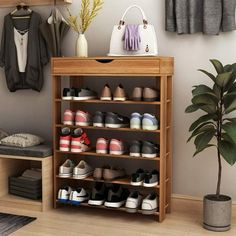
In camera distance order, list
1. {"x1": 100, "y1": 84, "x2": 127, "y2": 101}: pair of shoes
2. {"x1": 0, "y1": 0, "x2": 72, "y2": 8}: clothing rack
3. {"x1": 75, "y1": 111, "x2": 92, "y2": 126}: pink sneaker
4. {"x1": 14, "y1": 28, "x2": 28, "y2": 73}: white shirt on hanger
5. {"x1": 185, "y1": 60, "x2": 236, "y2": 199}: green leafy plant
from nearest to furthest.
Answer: {"x1": 185, "y1": 60, "x2": 236, "y2": 199}: green leafy plant < {"x1": 100, "y1": 84, "x2": 127, "y2": 101}: pair of shoes < {"x1": 75, "y1": 111, "x2": 92, "y2": 126}: pink sneaker < {"x1": 0, "y1": 0, "x2": 72, "y2": 8}: clothing rack < {"x1": 14, "y1": 28, "x2": 28, "y2": 73}: white shirt on hanger

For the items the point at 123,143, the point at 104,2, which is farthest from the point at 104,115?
the point at 104,2

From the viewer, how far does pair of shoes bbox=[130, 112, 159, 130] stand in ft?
9.96

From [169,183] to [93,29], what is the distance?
4.54 feet

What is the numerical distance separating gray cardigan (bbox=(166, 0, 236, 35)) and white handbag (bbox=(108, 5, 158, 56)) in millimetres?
214

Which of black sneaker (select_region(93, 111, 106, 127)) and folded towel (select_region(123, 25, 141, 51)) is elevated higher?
folded towel (select_region(123, 25, 141, 51))

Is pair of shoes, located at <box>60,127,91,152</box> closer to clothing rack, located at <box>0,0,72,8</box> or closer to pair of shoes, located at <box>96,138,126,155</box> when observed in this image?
pair of shoes, located at <box>96,138,126,155</box>

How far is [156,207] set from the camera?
3.11 meters

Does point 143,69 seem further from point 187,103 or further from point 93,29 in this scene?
point 93,29

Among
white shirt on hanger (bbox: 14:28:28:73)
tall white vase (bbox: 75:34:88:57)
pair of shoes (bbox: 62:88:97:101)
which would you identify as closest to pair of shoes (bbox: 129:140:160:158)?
pair of shoes (bbox: 62:88:97:101)

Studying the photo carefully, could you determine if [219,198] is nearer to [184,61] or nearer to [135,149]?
[135,149]

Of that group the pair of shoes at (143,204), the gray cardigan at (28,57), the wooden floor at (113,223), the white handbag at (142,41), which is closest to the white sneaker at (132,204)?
the pair of shoes at (143,204)

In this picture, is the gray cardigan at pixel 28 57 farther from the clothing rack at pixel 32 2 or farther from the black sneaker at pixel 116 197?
the black sneaker at pixel 116 197

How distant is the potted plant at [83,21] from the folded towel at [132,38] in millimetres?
375

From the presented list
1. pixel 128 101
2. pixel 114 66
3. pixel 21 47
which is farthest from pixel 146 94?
pixel 21 47
